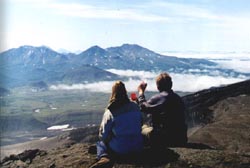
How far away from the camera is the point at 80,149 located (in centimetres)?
2439

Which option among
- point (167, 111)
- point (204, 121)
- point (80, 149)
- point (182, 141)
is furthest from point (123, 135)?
point (204, 121)

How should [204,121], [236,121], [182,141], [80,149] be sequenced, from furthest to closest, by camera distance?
[204,121]
[236,121]
[80,149]
[182,141]

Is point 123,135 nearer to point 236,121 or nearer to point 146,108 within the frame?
point 146,108

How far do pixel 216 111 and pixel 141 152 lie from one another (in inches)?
2024

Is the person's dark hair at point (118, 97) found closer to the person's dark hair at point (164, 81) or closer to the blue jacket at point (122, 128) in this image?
the blue jacket at point (122, 128)

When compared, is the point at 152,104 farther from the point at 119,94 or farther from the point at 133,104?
the point at 119,94

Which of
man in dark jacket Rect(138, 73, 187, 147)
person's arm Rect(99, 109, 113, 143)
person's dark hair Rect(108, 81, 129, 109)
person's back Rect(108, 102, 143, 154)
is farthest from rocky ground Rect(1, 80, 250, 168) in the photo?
person's dark hair Rect(108, 81, 129, 109)

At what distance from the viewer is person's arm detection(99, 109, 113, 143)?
17188 mm

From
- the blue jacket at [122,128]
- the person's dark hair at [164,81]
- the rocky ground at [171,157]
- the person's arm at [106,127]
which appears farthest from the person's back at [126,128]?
the person's dark hair at [164,81]

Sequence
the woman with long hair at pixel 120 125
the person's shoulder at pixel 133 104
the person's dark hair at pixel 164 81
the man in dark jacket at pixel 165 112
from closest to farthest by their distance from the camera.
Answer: the woman with long hair at pixel 120 125 → the person's shoulder at pixel 133 104 → the person's dark hair at pixel 164 81 → the man in dark jacket at pixel 165 112

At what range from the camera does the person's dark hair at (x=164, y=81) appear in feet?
59.7

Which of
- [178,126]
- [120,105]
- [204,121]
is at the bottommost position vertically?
[204,121]

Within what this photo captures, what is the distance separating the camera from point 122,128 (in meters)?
17.4

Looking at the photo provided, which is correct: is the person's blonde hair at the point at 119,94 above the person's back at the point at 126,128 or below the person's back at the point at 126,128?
above
